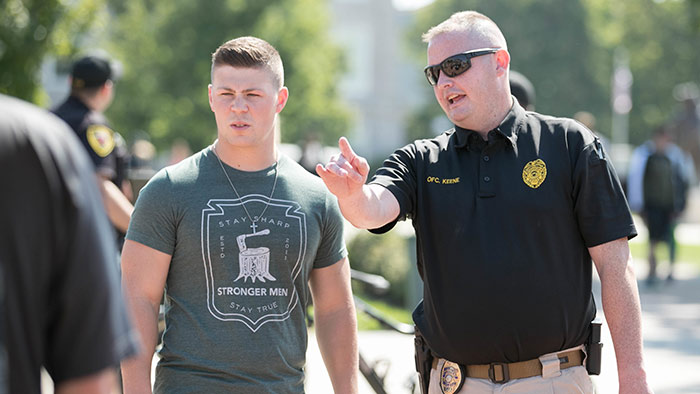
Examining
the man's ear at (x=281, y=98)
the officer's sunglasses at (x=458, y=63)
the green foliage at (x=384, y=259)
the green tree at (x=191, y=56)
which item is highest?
the officer's sunglasses at (x=458, y=63)

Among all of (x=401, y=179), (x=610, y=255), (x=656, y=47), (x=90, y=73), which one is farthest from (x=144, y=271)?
(x=656, y=47)

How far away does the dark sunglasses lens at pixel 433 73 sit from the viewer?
3.86 m

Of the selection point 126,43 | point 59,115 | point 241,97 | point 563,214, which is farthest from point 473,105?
point 126,43

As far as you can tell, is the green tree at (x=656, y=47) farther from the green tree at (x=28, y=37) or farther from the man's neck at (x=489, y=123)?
the man's neck at (x=489, y=123)

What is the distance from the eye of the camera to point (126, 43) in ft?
109

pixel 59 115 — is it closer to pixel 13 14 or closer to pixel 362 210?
pixel 362 210

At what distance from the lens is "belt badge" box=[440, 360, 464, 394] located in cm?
366

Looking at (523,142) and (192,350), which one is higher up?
(523,142)

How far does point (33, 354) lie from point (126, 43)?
32.6 meters

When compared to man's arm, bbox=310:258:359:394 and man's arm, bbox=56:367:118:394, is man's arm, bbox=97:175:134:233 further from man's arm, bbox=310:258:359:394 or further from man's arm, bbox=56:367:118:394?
man's arm, bbox=56:367:118:394

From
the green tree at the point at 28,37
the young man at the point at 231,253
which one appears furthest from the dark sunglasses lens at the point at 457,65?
the green tree at the point at 28,37

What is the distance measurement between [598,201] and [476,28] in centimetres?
85

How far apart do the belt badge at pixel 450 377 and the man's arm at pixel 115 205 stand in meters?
2.24

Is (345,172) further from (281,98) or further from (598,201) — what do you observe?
(598,201)
